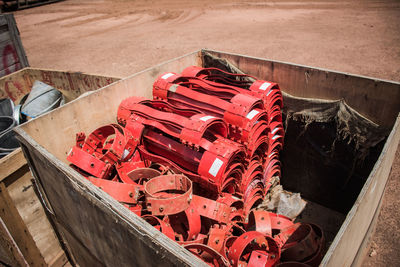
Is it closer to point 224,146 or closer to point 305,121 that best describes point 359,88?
point 305,121

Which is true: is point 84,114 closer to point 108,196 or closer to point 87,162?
point 87,162

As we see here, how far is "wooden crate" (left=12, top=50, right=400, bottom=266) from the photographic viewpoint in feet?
4.51

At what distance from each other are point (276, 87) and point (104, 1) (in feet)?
67.0

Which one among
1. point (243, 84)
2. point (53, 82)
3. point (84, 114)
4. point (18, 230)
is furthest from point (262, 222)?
point (53, 82)

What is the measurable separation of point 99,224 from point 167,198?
1.60ft

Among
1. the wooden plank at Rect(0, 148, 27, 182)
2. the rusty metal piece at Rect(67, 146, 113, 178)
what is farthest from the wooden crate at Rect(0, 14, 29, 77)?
the rusty metal piece at Rect(67, 146, 113, 178)

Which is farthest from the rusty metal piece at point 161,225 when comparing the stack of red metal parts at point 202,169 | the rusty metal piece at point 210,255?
the rusty metal piece at point 210,255

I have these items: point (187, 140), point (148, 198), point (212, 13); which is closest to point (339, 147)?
point (187, 140)

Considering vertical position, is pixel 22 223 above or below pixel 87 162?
below

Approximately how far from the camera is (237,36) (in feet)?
33.8

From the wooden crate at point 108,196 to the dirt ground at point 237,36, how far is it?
4.50 feet

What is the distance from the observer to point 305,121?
320cm

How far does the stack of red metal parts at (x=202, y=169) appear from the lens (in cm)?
207

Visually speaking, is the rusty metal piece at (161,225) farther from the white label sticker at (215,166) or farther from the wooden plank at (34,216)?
the wooden plank at (34,216)
